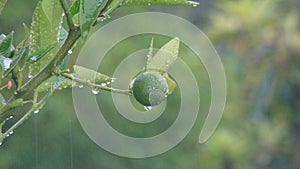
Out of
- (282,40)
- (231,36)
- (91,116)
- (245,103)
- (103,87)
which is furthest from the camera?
(91,116)

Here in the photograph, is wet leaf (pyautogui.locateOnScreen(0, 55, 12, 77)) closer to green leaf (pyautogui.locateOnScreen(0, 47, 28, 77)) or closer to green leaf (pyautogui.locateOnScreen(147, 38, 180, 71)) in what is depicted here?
green leaf (pyautogui.locateOnScreen(0, 47, 28, 77))

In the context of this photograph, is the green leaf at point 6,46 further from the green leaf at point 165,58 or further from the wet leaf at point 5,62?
the green leaf at point 165,58

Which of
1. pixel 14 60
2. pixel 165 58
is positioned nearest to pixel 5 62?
pixel 14 60

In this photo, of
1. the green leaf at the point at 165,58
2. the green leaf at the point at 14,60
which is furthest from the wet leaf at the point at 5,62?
the green leaf at the point at 165,58

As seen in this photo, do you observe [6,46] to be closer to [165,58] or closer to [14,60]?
[14,60]

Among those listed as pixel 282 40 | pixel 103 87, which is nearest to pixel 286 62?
pixel 282 40

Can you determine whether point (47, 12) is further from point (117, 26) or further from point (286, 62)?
point (117, 26)
